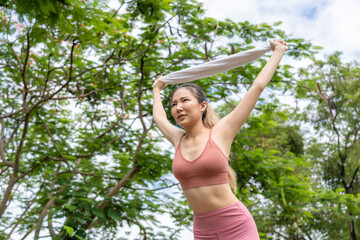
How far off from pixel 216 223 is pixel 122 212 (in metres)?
5.11

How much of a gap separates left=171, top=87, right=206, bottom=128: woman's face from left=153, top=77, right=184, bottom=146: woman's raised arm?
0.60 feet

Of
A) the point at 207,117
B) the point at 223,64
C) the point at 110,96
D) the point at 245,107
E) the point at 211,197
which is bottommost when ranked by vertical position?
the point at 211,197

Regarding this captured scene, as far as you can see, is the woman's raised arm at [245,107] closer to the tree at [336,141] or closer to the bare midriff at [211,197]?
the bare midriff at [211,197]

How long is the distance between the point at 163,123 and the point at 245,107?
2.23 ft

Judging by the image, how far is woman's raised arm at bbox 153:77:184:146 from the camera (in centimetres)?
248

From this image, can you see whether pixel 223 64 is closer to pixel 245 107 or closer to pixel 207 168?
pixel 245 107

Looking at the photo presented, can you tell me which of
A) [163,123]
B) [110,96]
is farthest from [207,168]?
[110,96]

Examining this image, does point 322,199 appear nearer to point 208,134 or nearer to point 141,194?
point 141,194

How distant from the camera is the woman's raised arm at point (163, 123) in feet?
8.14

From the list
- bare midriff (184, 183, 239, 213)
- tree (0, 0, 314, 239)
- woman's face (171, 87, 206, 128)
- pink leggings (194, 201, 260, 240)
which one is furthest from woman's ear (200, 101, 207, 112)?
tree (0, 0, 314, 239)

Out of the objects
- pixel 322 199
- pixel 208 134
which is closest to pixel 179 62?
pixel 322 199

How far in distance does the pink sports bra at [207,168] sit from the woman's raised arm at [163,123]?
0.32 metres

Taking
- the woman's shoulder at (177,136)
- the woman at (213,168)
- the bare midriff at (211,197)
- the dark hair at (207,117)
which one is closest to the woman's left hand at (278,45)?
the woman at (213,168)

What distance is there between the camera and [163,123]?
263 centimetres
